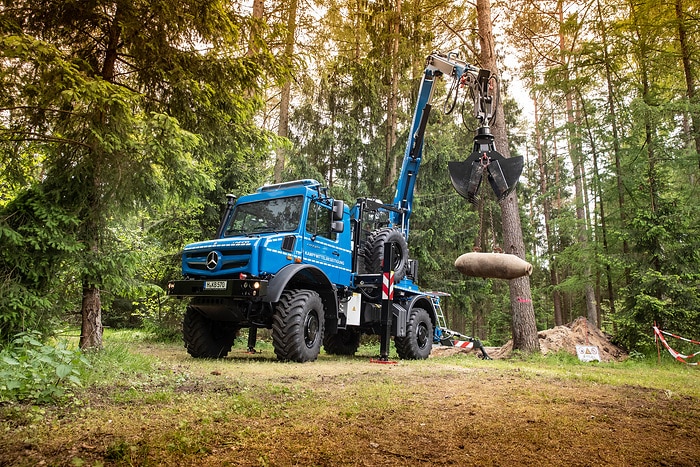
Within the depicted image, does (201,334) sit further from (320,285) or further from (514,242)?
(514,242)

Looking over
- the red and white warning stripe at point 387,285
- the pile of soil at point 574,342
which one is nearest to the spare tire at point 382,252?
the red and white warning stripe at point 387,285

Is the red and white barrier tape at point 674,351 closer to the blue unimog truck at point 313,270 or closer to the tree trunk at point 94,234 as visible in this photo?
the blue unimog truck at point 313,270

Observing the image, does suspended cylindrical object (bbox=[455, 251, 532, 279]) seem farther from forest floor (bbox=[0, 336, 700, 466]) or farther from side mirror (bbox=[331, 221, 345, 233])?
side mirror (bbox=[331, 221, 345, 233])

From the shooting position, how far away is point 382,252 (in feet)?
30.7

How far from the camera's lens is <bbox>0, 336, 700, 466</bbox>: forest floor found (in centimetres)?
247

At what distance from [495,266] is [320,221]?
13.2 feet

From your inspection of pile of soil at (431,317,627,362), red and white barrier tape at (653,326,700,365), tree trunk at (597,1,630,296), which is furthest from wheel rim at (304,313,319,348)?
tree trunk at (597,1,630,296)

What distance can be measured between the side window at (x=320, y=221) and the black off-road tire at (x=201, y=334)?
2155 millimetres

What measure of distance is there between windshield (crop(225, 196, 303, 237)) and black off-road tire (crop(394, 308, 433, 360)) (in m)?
3.50

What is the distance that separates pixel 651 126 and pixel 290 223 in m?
9.38

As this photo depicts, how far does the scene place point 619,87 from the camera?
13.2 m

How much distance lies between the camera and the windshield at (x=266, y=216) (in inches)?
312

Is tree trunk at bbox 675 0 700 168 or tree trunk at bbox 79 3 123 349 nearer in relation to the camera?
tree trunk at bbox 79 3 123 349

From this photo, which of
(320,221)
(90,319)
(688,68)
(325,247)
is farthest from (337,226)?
(688,68)
